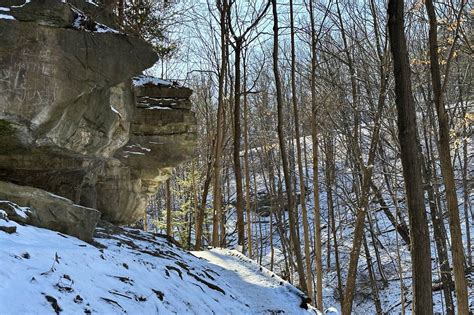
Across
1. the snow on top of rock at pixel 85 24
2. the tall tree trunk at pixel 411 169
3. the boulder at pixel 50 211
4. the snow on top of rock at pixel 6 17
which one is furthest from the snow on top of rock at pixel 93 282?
the snow on top of rock at pixel 85 24

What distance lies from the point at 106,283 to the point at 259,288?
166 inches

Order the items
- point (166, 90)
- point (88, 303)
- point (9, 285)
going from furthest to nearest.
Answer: point (166, 90) < point (88, 303) < point (9, 285)

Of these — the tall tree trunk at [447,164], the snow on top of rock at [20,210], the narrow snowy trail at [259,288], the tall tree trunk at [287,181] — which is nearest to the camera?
the snow on top of rock at [20,210]

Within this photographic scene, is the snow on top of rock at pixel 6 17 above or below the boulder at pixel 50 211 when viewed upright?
above

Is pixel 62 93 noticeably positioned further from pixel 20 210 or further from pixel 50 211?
pixel 20 210

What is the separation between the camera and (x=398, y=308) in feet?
54.4

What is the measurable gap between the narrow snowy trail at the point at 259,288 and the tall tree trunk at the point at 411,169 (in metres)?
2.20

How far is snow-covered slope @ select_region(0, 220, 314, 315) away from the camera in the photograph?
122 inches

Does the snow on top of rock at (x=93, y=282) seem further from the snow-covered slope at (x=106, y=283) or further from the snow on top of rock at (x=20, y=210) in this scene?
the snow on top of rock at (x=20, y=210)

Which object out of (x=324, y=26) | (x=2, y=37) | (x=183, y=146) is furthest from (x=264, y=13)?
(x=2, y=37)

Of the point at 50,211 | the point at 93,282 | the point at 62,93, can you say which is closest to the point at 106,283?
the point at 93,282

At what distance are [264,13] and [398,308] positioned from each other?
12.3m

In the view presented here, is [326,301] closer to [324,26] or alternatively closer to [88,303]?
[324,26]

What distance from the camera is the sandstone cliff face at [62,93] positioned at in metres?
5.82
